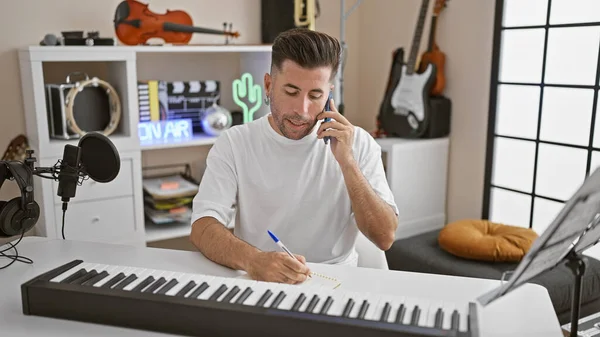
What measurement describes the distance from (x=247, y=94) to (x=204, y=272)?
1.92 m

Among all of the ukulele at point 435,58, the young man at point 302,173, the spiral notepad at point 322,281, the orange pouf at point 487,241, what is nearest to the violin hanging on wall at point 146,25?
the young man at point 302,173

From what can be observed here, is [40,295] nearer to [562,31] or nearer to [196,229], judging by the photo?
[196,229]

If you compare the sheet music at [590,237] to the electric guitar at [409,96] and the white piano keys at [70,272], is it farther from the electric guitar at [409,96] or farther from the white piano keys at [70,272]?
the electric guitar at [409,96]

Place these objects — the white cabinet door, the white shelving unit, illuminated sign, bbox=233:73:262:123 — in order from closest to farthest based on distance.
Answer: the white shelving unit, the white cabinet door, illuminated sign, bbox=233:73:262:123

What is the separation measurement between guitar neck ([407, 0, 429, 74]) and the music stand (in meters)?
2.48

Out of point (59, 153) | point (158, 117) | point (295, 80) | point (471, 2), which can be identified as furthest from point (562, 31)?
point (59, 153)

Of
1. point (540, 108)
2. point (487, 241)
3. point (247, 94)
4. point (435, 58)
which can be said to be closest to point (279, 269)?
point (487, 241)

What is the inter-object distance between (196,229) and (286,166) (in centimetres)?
38

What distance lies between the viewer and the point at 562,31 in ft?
9.79

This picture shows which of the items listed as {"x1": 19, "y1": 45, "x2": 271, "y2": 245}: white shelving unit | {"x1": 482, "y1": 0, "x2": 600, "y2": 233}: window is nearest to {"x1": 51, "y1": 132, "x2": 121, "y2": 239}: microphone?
{"x1": 19, "y1": 45, "x2": 271, "y2": 245}: white shelving unit

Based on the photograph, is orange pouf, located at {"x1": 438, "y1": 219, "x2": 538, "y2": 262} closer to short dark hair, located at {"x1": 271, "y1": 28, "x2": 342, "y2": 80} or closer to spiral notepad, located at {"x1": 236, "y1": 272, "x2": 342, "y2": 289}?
short dark hair, located at {"x1": 271, "y1": 28, "x2": 342, "y2": 80}

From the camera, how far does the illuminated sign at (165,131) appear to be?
3.02 m

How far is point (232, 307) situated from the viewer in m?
1.13

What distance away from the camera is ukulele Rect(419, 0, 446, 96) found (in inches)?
135
